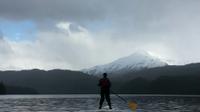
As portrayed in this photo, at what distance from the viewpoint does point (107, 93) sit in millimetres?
42562

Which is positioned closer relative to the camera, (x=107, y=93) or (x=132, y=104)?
(x=132, y=104)

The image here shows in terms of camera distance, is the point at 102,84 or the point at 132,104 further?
the point at 102,84

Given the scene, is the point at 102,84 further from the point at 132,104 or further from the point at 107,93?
the point at 132,104

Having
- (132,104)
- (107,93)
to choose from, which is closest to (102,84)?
(107,93)

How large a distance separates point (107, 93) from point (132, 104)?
4.90m

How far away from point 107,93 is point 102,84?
924 millimetres

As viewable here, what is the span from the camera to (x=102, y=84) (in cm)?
4262

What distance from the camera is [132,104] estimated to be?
1500 inches
